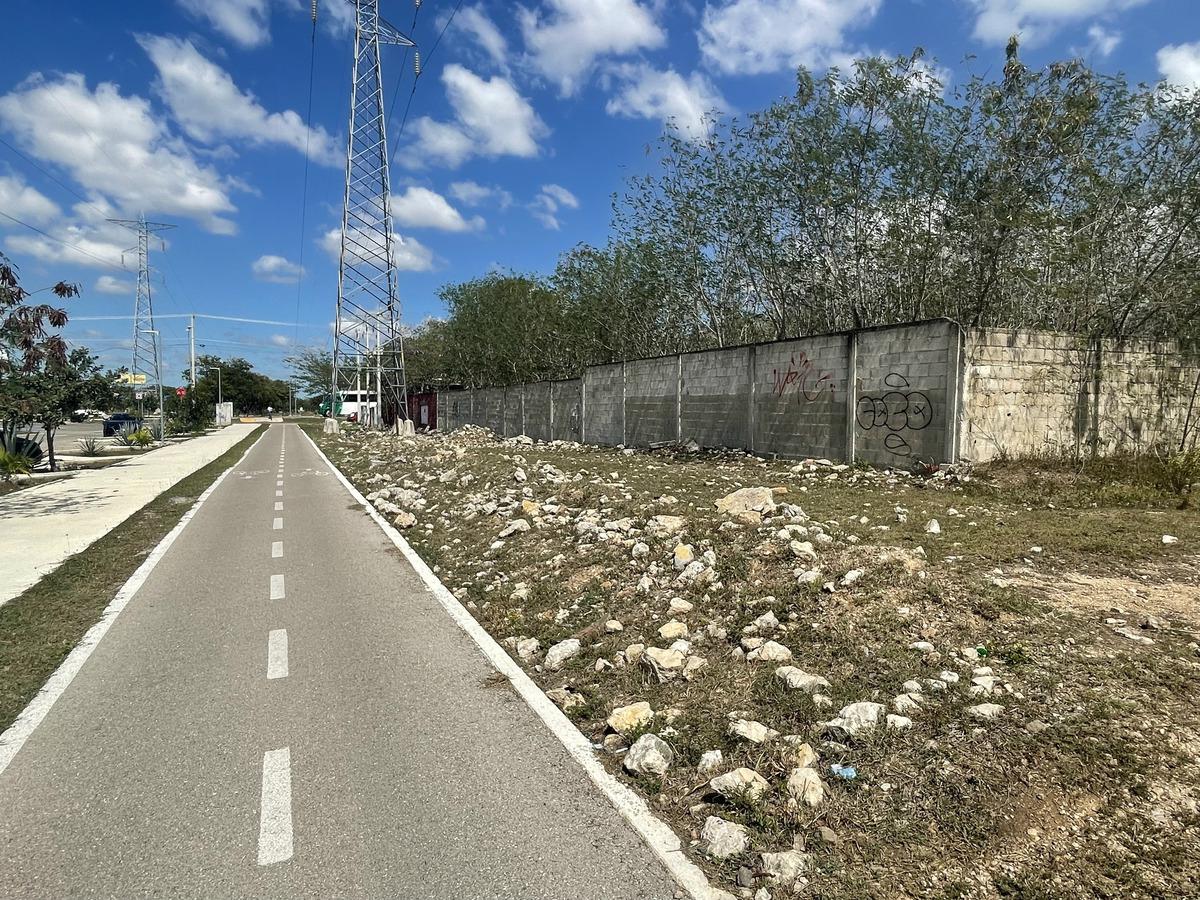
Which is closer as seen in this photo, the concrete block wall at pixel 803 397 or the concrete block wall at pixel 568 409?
the concrete block wall at pixel 803 397

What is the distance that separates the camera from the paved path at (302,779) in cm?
286

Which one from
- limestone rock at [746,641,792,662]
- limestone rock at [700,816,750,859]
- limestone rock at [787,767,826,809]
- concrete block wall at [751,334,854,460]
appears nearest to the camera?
limestone rock at [700,816,750,859]

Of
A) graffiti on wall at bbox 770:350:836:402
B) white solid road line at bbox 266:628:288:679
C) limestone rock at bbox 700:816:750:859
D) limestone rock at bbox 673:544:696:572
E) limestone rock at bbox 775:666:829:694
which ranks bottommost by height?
white solid road line at bbox 266:628:288:679

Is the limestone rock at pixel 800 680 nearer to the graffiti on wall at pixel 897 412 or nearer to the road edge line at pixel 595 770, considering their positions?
the road edge line at pixel 595 770

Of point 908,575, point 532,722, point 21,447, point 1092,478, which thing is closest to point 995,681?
point 908,575

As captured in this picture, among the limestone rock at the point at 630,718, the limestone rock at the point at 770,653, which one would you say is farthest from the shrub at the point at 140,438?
the limestone rock at the point at 770,653

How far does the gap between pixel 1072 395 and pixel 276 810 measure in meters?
13.0

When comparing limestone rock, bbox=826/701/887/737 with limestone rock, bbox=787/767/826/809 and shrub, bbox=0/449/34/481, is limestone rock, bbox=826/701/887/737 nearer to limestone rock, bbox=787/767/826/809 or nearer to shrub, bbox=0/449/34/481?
limestone rock, bbox=787/767/826/809

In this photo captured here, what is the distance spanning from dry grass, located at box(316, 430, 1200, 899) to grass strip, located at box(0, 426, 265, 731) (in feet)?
10.7

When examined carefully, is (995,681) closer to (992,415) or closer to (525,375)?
(992,415)

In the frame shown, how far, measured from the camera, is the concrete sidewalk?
28.3 ft

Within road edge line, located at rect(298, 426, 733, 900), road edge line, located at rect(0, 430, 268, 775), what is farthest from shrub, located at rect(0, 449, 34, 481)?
road edge line, located at rect(298, 426, 733, 900)

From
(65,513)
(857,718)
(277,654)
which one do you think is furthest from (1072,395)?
(65,513)

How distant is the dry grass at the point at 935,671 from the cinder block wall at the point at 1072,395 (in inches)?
94.6
